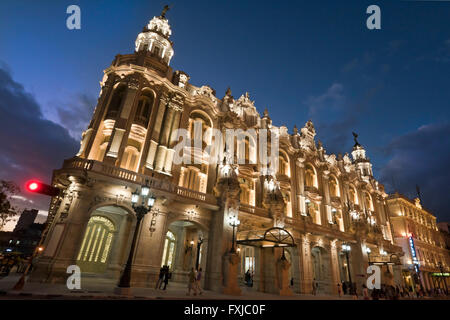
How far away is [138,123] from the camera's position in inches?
826

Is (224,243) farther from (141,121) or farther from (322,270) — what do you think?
(322,270)

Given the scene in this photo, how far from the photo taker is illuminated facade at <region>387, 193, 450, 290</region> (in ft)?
146

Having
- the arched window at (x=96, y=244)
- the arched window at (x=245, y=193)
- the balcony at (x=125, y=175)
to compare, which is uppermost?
the arched window at (x=245, y=193)

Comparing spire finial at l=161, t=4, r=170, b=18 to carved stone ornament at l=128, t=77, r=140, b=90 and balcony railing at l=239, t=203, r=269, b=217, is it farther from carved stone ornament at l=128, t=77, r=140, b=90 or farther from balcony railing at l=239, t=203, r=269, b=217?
balcony railing at l=239, t=203, r=269, b=217

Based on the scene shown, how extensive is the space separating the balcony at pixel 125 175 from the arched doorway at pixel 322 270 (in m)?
Result: 18.7

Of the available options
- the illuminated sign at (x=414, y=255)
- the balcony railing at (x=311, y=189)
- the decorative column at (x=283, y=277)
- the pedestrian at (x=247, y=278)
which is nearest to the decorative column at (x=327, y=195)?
the balcony railing at (x=311, y=189)

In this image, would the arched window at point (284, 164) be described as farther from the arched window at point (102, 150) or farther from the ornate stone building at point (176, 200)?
the arched window at point (102, 150)

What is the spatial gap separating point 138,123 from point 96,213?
8.06 meters

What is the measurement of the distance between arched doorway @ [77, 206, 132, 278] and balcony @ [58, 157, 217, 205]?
3.15 m

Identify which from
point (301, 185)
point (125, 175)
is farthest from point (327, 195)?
point (125, 175)

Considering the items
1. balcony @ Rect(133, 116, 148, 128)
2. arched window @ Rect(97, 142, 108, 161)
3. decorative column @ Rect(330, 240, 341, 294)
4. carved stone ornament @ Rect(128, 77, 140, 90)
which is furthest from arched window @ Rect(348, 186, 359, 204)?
arched window @ Rect(97, 142, 108, 161)

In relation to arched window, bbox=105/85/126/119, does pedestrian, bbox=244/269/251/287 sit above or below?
below

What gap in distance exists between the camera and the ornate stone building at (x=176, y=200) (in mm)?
16469
